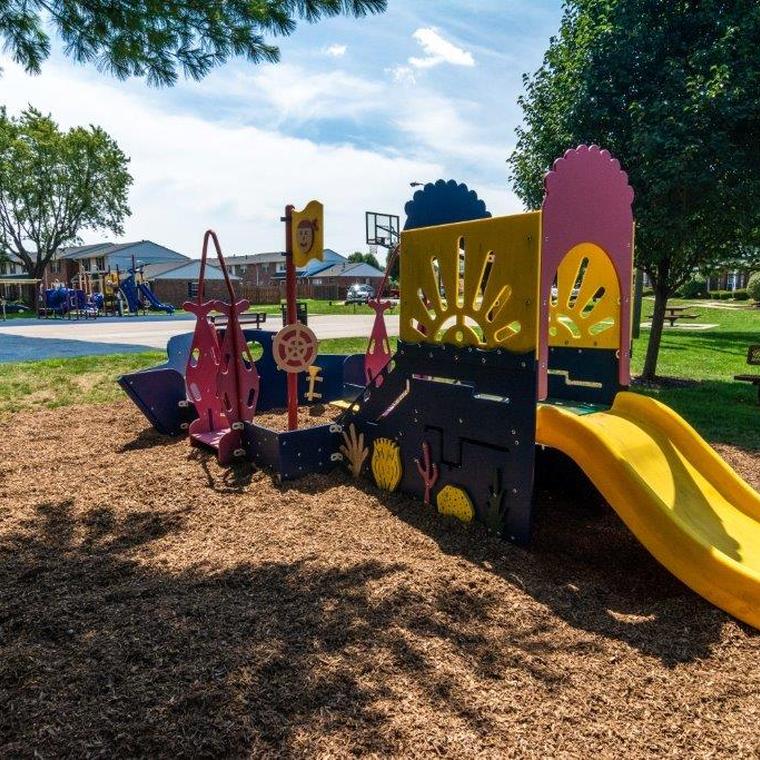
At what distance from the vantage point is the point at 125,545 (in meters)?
3.66

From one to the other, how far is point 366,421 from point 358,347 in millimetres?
9027

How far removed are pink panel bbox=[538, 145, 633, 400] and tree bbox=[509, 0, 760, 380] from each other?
4347 millimetres

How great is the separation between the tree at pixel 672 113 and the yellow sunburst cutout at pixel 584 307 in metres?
3.84

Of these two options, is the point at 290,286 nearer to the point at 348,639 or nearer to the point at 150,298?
the point at 348,639

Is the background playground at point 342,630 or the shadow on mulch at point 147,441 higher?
the shadow on mulch at point 147,441

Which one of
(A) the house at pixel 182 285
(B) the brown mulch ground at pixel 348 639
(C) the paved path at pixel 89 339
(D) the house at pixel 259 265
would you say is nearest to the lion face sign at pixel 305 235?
(B) the brown mulch ground at pixel 348 639

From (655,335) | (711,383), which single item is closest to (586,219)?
(655,335)

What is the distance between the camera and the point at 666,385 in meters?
9.95

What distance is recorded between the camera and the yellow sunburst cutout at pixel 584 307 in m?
4.55

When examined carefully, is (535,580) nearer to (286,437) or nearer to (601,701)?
(601,701)

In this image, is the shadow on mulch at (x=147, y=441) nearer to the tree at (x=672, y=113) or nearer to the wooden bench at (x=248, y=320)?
the wooden bench at (x=248, y=320)

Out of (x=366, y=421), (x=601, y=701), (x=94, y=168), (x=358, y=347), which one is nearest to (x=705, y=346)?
(x=358, y=347)

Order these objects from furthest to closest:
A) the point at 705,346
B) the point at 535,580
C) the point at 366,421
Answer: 1. the point at 705,346
2. the point at 366,421
3. the point at 535,580

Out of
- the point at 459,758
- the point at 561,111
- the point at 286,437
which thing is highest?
the point at 561,111
